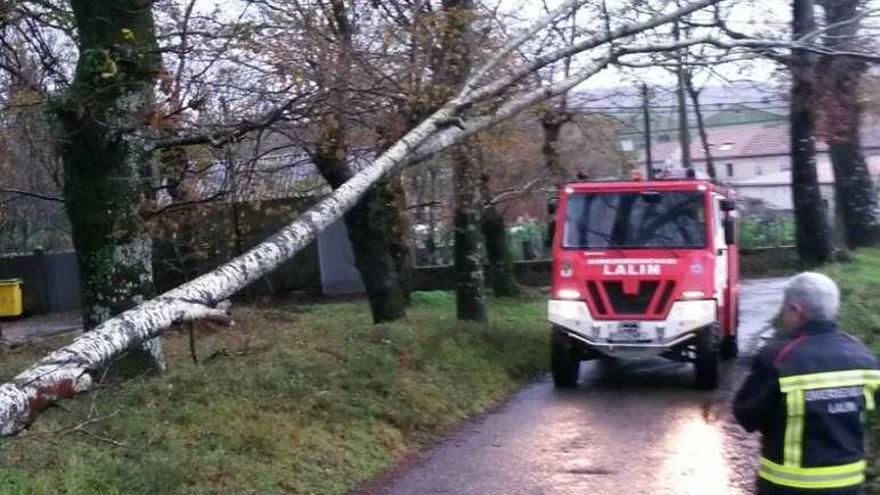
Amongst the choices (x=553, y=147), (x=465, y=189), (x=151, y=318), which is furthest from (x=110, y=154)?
(x=553, y=147)

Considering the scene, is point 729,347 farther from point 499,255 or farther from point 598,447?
point 499,255

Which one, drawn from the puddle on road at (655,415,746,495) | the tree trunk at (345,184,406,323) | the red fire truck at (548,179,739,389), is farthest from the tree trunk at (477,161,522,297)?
the puddle on road at (655,415,746,495)

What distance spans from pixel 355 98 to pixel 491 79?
8.03 ft

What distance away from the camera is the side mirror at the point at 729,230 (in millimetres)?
16097

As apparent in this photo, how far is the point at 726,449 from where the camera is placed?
35.7 feet

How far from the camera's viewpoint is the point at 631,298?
14.7 metres

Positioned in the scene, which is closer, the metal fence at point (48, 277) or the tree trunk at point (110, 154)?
the tree trunk at point (110, 154)

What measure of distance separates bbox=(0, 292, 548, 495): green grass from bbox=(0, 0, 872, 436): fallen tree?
29.6 inches

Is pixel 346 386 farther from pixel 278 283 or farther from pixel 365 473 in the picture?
pixel 278 283

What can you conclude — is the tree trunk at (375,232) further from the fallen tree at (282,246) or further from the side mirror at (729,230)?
the side mirror at (729,230)

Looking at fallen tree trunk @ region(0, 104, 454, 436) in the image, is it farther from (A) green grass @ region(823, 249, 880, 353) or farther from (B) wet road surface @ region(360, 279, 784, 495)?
(A) green grass @ region(823, 249, 880, 353)

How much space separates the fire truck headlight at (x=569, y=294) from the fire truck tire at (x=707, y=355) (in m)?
1.58

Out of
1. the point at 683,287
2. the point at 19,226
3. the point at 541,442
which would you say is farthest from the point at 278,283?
the point at 541,442

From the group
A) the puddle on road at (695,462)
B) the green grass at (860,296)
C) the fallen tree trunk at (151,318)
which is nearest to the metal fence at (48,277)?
the green grass at (860,296)
